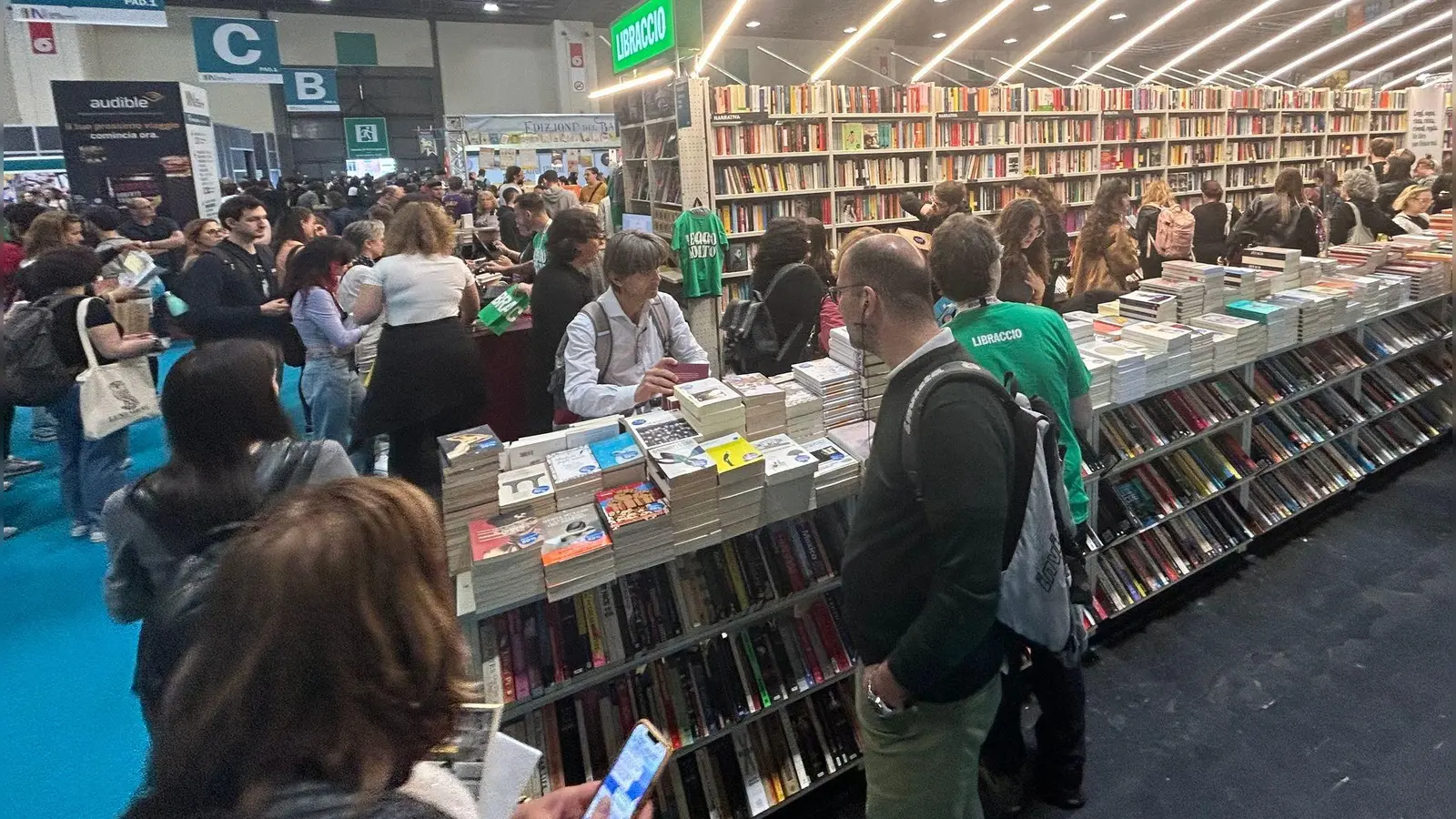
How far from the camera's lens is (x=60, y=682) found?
11.3 feet

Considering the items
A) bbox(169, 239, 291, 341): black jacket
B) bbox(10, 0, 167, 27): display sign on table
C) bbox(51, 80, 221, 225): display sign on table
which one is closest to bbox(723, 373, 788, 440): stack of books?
bbox(169, 239, 291, 341): black jacket

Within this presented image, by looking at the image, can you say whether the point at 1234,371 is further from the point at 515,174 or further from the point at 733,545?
the point at 515,174

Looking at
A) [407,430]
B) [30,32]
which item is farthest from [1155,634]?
[30,32]

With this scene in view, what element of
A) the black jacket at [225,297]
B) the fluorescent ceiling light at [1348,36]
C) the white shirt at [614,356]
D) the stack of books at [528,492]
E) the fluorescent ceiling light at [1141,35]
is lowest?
the stack of books at [528,492]

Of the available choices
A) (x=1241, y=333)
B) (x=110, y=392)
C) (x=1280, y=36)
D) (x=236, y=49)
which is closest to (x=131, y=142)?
(x=236, y=49)

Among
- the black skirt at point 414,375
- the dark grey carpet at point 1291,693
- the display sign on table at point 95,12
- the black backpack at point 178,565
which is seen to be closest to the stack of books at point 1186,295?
the dark grey carpet at point 1291,693

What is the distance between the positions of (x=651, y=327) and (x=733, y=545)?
104 cm

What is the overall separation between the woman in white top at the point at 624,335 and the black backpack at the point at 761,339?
0.76 metres

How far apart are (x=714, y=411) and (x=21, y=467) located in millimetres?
5967

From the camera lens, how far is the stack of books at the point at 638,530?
6.87 feet

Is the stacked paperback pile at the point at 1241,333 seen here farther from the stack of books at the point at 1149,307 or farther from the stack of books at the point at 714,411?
the stack of books at the point at 714,411

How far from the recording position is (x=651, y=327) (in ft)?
10.3

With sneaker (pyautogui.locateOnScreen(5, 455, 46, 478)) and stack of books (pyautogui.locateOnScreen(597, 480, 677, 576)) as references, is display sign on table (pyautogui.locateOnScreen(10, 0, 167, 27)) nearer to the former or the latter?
sneaker (pyautogui.locateOnScreen(5, 455, 46, 478))

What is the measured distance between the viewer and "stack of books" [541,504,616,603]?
2.03 meters
